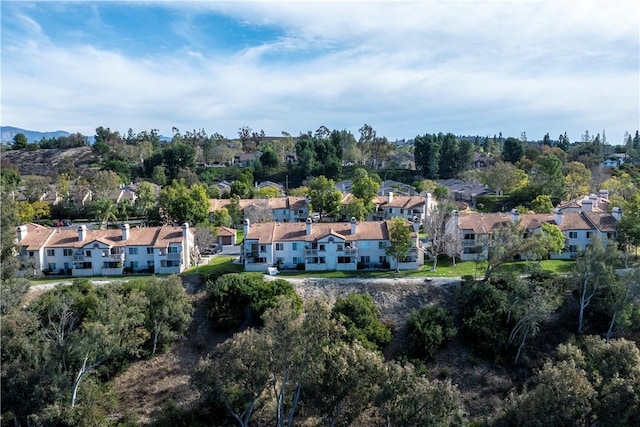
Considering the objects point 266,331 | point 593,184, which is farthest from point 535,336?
point 593,184

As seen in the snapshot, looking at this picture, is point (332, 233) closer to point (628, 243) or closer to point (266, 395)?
point (266, 395)

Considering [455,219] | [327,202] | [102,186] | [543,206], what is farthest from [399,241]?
[102,186]

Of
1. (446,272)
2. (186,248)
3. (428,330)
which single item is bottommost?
(428,330)

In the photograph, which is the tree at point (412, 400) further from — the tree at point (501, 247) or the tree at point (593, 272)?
the tree at point (593, 272)

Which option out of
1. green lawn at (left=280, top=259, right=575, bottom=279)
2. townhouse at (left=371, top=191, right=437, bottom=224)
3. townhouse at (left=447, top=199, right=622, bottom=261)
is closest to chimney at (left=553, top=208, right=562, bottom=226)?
townhouse at (left=447, top=199, right=622, bottom=261)

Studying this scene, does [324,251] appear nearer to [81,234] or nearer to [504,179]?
[81,234]

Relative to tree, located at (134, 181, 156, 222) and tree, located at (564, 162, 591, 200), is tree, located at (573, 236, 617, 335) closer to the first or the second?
tree, located at (564, 162, 591, 200)

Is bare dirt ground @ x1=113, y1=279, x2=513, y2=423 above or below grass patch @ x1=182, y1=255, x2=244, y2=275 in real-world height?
below
